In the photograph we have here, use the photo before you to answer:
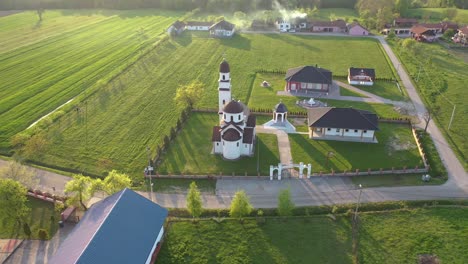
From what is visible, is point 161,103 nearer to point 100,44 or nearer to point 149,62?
point 149,62

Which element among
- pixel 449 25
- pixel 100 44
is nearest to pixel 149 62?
pixel 100 44

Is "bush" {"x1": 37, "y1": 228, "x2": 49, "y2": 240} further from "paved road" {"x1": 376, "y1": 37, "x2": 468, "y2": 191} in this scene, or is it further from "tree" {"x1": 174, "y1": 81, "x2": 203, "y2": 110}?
"paved road" {"x1": 376, "y1": 37, "x2": 468, "y2": 191}

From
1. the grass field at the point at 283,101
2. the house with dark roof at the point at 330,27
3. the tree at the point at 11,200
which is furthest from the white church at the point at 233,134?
the house with dark roof at the point at 330,27

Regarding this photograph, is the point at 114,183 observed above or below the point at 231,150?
above

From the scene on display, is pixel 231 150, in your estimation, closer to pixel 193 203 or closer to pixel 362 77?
pixel 193 203

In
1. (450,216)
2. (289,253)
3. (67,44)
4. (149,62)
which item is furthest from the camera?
(67,44)

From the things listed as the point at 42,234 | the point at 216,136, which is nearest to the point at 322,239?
the point at 216,136
